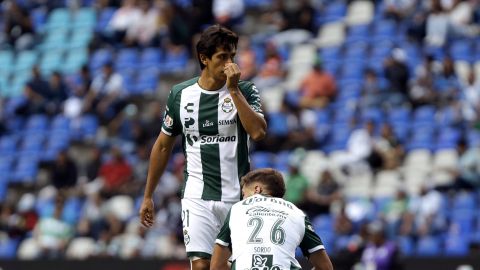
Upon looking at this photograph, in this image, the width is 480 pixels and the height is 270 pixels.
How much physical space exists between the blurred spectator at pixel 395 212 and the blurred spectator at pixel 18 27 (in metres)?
11.4

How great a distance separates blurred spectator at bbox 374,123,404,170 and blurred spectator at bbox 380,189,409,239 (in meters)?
0.83

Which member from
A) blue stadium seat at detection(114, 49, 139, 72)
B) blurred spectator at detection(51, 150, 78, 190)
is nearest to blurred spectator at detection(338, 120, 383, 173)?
blurred spectator at detection(51, 150, 78, 190)

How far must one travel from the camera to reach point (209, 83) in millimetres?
9023

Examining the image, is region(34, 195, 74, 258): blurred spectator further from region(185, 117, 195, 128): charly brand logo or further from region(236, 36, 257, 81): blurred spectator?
region(185, 117, 195, 128): charly brand logo

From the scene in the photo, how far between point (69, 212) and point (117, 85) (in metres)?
3.19

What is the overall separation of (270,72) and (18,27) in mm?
7810

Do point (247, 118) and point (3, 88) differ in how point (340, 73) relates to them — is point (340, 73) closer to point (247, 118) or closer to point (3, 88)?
point (3, 88)

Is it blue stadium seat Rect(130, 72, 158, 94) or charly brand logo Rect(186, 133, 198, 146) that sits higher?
blue stadium seat Rect(130, 72, 158, 94)

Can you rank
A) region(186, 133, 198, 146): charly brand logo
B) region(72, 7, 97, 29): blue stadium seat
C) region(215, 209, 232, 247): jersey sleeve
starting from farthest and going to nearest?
region(72, 7, 97, 29): blue stadium seat < region(186, 133, 198, 146): charly brand logo < region(215, 209, 232, 247): jersey sleeve

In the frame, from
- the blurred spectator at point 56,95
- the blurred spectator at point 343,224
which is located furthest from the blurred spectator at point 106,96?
the blurred spectator at point 343,224

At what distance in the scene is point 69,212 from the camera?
69.8 feet

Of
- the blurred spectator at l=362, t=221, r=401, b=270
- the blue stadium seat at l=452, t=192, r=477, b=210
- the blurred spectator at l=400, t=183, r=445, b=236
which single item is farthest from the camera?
the blue stadium seat at l=452, t=192, r=477, b=210

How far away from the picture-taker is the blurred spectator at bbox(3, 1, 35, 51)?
26750 millimetres

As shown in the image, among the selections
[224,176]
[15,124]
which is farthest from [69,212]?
[224,176]
